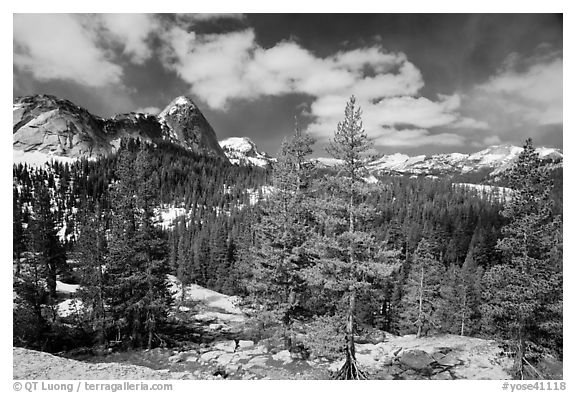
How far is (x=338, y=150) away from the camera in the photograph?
1345cm

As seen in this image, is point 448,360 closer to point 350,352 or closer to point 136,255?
point 350,352

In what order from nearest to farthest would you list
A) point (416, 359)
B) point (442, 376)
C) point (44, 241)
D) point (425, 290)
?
point (442, 376)
point (416, 359)
point (425, 290)
point (44, 241)

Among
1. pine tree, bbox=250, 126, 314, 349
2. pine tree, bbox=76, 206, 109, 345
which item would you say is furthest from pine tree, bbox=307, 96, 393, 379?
pine tree, bbox=76, 206, 109, 345

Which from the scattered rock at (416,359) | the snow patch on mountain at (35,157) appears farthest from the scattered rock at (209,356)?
the snow patch on mountain at (35,157)

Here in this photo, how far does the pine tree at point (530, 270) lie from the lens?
12.2 m

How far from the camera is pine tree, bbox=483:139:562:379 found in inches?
→ 479

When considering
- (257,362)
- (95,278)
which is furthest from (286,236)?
(95,278)

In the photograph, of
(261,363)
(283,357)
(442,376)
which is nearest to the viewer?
(442,376)

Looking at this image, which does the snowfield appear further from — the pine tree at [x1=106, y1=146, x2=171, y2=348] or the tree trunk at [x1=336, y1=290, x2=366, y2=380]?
the tree trunk at [x1=336, y1=290, x2=366, y2=380]

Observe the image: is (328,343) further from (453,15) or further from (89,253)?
(89,253)

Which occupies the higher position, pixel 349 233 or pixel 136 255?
pixel 349 233

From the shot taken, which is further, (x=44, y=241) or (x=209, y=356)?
(x=44, y=241)

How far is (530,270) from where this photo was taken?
41.3 feet
